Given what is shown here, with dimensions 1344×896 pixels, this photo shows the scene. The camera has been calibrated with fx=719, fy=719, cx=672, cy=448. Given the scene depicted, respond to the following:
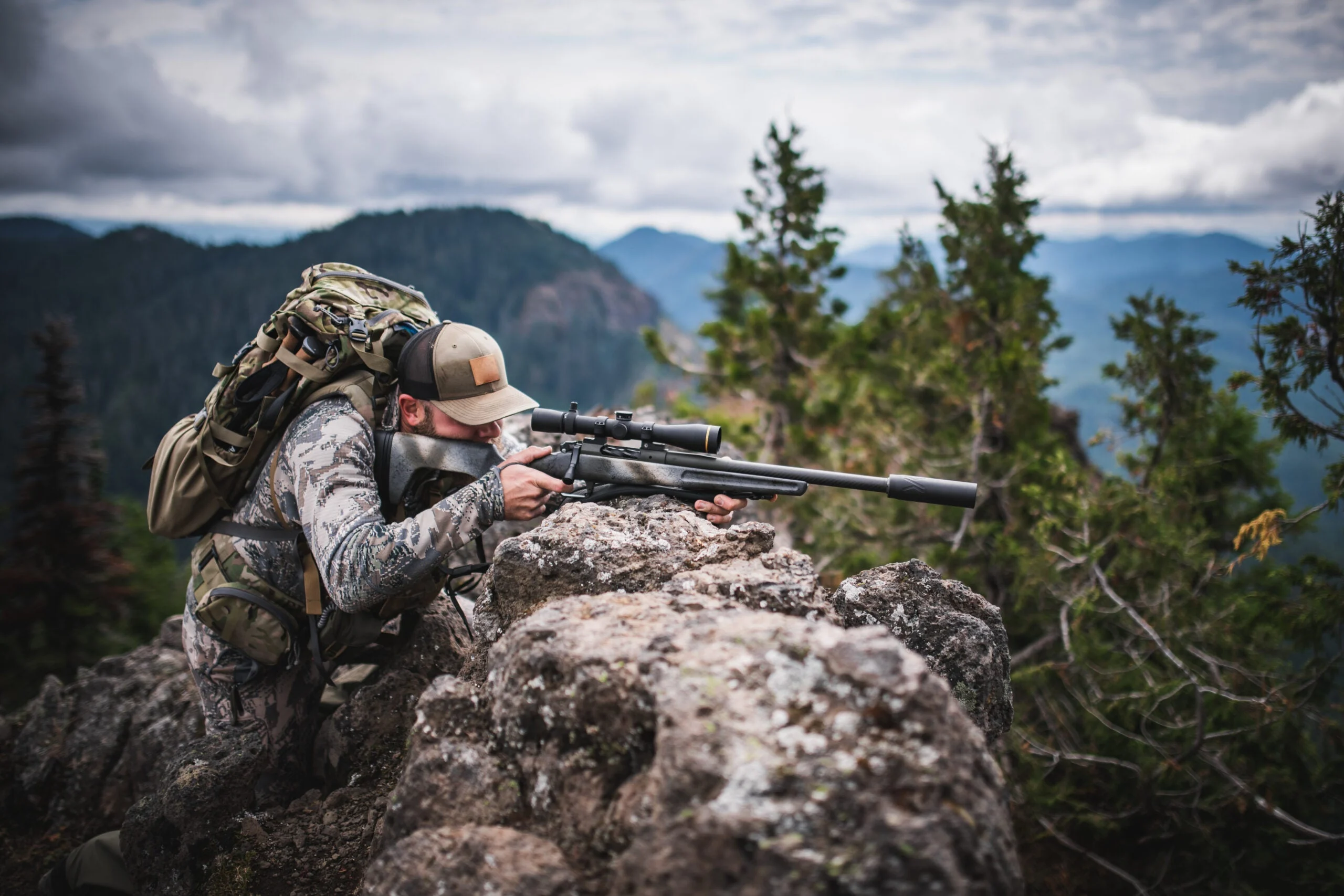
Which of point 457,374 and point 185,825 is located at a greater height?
point 457,374

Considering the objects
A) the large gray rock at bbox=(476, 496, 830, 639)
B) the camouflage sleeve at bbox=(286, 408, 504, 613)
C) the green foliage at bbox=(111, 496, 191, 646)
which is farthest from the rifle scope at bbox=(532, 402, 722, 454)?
the green foliage at bbox=(111, 496, 191, 646)

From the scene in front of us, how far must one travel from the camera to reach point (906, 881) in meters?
2.16

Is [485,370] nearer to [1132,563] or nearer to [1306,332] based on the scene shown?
[1306,332]

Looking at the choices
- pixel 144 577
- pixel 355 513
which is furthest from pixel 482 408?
pixel 144 577

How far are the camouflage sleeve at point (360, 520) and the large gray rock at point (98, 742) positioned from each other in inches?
124

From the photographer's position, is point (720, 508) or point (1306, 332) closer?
point (720, 508)

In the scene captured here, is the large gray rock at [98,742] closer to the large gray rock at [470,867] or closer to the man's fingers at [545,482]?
the man's fingers at [545,482]

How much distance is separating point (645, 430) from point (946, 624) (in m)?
2.19

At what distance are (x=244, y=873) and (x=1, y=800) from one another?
4.81m

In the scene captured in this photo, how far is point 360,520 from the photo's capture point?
4258 mm

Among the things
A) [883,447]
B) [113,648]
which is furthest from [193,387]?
[883,447]

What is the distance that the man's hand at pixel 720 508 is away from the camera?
15.7 ft

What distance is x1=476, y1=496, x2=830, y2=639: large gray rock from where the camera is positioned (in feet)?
13.2

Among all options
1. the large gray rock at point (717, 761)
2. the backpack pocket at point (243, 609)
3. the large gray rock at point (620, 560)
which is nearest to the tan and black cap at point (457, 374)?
the large gray rock at point (620, 560)
